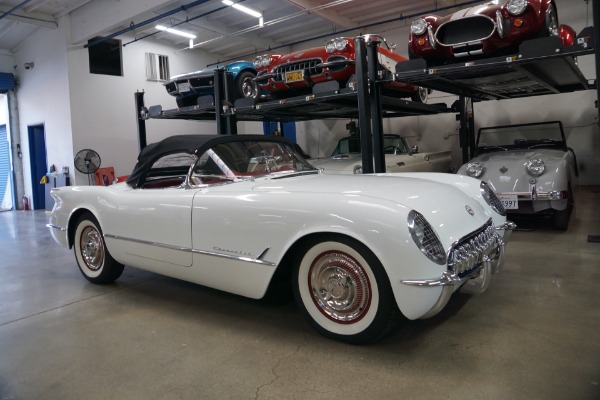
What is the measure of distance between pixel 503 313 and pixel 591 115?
8581 mm

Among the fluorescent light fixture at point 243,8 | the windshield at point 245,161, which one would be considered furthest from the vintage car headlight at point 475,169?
the fluorescent light fixture at point 243,8

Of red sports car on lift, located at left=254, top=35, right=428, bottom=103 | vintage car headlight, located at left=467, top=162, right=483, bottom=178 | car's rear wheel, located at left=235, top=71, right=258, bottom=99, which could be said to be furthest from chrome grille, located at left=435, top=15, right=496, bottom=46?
car's rear wheel, located at left=235, top=71, right=258, bottom=99

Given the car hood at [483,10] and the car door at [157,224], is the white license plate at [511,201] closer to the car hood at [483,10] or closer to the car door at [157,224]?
the car hood at [483,10]

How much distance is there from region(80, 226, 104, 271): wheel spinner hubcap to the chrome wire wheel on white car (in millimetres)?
2079

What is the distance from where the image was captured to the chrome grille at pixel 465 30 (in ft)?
13.7

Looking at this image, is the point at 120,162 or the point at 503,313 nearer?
the point at 503,313

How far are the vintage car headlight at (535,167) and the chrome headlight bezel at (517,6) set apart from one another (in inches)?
69.7

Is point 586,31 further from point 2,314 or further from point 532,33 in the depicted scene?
point 2,314

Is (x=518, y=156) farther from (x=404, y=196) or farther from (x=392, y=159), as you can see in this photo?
(x=404, y=196)

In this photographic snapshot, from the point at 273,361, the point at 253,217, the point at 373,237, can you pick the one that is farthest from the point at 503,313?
the point at 253,217

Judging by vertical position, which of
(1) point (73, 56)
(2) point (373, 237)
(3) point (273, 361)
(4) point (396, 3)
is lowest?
(3) point (273, 361)

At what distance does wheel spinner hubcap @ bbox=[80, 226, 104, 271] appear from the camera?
3.62m

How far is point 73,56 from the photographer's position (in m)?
10.2

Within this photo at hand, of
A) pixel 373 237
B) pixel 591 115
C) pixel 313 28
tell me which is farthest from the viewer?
pixel 313 28
